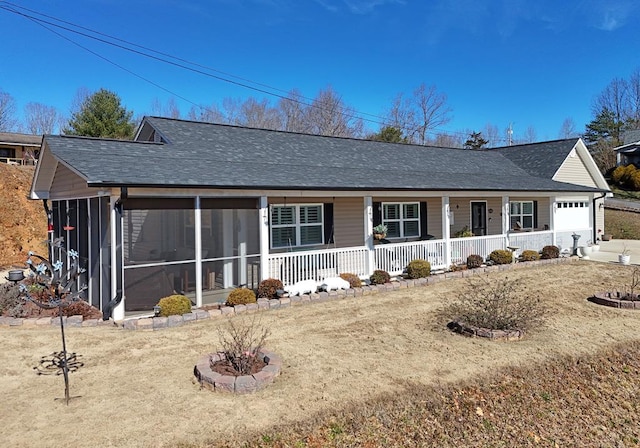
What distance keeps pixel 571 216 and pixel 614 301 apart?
33.9 feet

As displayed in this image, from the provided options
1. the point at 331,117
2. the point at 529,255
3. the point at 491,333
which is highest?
the point at 331,117

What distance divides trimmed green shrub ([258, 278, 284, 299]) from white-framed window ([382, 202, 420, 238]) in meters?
5.94

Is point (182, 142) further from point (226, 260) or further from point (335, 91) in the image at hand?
point (335, 91)

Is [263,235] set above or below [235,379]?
above

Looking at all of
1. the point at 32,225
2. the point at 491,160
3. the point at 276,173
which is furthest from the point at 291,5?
the point at 32,225

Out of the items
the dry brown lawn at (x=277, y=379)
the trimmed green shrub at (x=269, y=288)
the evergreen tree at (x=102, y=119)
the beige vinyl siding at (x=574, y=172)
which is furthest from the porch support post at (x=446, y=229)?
the evergreen tree at (x=102, y=119)

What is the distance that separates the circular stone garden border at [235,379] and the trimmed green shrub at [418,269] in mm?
7189

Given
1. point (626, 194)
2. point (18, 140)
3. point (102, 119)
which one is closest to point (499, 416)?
point (102, 119)

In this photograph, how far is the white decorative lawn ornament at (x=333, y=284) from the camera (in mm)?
10328

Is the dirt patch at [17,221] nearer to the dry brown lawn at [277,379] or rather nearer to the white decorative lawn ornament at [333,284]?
the dry brown lawn at [277,379]

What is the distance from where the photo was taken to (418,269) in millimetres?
11859

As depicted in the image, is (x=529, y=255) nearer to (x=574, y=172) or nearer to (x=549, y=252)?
(x=549, y=252)

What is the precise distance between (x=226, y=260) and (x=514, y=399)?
678 centimetres

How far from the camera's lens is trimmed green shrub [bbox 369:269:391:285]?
36.4 feet
